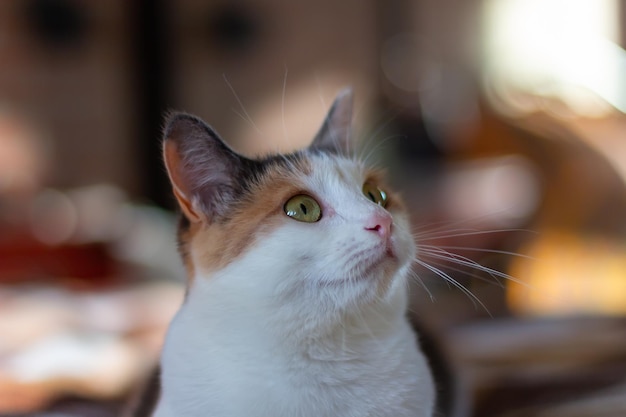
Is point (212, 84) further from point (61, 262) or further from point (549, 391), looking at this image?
point (549, 391)

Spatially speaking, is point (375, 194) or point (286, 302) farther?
point (375, 194)

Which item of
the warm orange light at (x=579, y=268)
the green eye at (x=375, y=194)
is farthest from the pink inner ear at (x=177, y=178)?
the warm orange light at (x=579, y=268)

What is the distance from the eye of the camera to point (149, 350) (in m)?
1.58

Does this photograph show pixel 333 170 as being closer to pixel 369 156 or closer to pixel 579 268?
pixel 369 156

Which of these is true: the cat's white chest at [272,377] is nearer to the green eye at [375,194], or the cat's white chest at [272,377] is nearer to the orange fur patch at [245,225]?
the orange fur patch at [245,225]

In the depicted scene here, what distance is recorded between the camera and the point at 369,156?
988mm

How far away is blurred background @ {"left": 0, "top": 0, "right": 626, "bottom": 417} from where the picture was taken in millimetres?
1370

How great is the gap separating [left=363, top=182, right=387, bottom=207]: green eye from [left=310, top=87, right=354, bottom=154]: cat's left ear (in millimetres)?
104

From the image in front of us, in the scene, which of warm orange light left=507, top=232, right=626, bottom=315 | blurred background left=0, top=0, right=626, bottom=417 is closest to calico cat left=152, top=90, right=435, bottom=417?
blurred background left=0, top=0, right=626, bottom=417

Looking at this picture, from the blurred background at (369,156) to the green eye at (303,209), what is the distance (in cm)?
17

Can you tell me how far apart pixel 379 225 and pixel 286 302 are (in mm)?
135

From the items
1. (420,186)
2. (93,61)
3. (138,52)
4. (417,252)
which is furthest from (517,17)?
(417,252)

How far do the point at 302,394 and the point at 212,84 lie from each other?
173 inches

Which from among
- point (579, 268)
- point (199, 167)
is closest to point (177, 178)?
point (199, 167)
